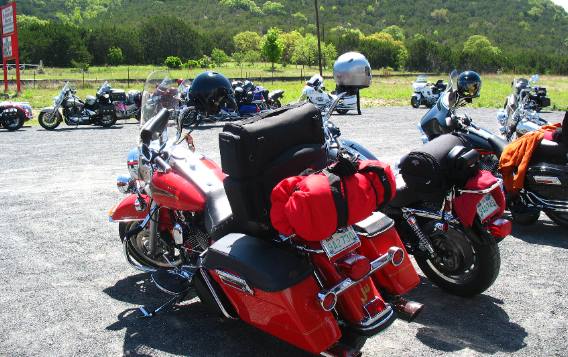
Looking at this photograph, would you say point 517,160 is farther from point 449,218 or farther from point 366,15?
point 366,15

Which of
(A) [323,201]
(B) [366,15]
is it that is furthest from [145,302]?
(B) [366,15]

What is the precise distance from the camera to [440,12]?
542 ft

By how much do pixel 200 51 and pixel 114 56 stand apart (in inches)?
799

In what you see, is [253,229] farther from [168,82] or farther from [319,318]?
[168,82]

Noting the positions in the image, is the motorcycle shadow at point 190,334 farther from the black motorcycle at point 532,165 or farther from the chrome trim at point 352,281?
the black motorcycle at point 532,165

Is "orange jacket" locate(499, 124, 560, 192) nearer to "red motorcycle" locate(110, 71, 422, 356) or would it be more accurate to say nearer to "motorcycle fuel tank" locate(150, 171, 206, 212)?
"red motorcycle" locate(110, 71, 422, 356)

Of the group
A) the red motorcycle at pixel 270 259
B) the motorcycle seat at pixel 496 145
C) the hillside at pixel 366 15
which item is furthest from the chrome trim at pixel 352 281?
the hillside at pixel 366 15

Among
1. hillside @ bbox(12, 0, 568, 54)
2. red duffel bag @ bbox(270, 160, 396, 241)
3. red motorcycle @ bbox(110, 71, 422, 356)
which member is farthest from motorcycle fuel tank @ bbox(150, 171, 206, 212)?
hillside @ bbox(12, 0, 568, 54)

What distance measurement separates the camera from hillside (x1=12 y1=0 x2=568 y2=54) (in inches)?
5458

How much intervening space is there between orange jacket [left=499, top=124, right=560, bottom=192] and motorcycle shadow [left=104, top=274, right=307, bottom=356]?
336 centimetres

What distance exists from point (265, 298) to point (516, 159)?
379 cm

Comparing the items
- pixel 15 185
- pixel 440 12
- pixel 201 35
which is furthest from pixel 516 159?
pixel 440 12

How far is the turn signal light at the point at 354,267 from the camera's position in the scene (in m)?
3.01

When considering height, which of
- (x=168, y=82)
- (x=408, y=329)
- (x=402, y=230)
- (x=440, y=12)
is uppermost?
(x=440, y=12)
